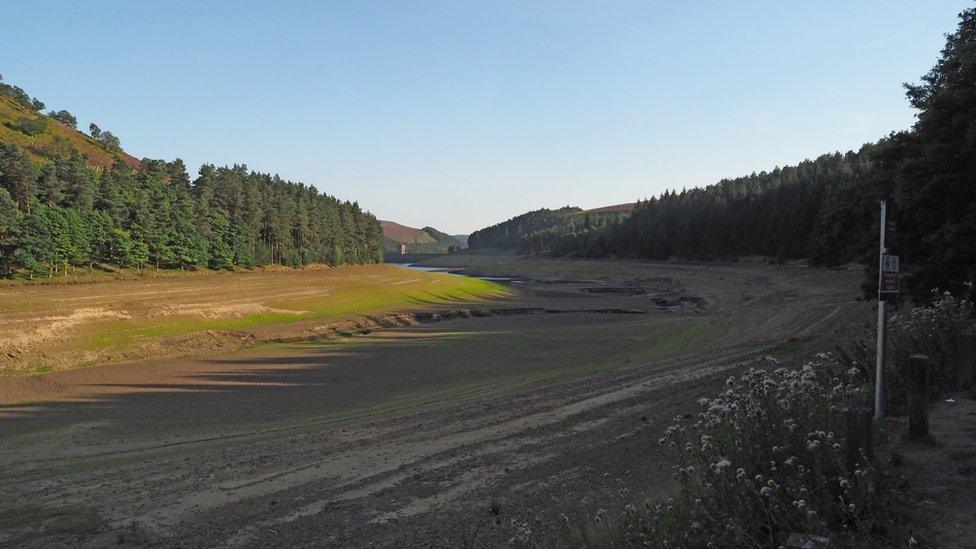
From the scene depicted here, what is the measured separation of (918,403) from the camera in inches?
265

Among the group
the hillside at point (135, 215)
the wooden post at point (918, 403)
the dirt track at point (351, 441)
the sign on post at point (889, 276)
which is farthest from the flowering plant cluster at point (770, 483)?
the hillside at point (135, 215)

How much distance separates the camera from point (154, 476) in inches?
420

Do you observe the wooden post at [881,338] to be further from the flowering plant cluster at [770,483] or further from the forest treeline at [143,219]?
the forest treeline at [143,219]

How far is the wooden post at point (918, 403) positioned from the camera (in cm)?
663

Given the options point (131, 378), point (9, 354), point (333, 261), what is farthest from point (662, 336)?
point (333, 261)

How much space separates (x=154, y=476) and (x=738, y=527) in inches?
427

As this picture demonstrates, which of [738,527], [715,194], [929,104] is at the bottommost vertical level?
[738,527]

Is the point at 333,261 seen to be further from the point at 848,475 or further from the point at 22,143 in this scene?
the point at 848,475

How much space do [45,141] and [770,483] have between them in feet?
440

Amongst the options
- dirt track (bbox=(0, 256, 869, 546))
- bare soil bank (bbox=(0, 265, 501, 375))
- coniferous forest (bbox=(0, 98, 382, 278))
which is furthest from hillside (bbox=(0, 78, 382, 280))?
dirt track (bbox=(0, 256, 869, 546))

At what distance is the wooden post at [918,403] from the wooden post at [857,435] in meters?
2.53

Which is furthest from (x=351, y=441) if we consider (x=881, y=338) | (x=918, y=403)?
(x=918, y=403)

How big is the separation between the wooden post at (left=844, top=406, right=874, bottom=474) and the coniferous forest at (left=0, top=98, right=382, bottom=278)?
6507 cm

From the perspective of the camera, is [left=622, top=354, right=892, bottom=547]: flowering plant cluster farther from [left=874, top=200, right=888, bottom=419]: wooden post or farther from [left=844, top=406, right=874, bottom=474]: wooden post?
[left=874, top=200, right=888, bottom=419]: wooden post
